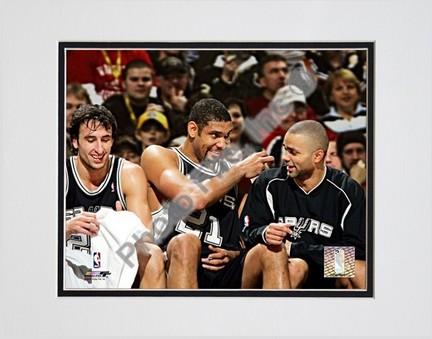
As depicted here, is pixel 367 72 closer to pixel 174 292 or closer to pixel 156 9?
pixel 156 9

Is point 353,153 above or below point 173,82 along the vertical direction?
below

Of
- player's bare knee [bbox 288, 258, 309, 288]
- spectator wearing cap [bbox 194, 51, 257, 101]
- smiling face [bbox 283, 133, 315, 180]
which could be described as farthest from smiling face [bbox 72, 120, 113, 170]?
player's bare knee [bbox 288, 258, 309, 288]

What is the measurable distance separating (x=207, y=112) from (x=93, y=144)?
51 cm

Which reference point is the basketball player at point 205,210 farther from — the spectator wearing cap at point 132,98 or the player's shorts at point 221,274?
the spectator wearing cap at point 132,98

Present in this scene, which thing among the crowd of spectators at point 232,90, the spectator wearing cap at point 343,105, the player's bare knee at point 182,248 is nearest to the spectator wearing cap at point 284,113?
the crowd of spectators at point 232,90

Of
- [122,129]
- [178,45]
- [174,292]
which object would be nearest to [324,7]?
[178,45]

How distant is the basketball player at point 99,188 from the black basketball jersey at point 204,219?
0.06 m

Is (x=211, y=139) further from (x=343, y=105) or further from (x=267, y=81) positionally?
(x=343, y=105)

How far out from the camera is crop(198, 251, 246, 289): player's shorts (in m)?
2.23

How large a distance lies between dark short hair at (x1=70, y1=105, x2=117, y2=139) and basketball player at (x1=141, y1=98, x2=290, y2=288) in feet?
0.63

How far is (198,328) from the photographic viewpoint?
2.23 metres

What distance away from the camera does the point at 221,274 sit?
2.24 m

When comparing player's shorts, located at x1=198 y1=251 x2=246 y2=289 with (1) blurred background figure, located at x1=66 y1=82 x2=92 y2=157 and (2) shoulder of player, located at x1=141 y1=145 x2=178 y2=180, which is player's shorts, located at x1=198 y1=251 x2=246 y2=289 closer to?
(2) shoulder of player, located at x1=141 y1=145 x2=178 y2=180

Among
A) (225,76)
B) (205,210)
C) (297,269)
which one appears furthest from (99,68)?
(297,269)
